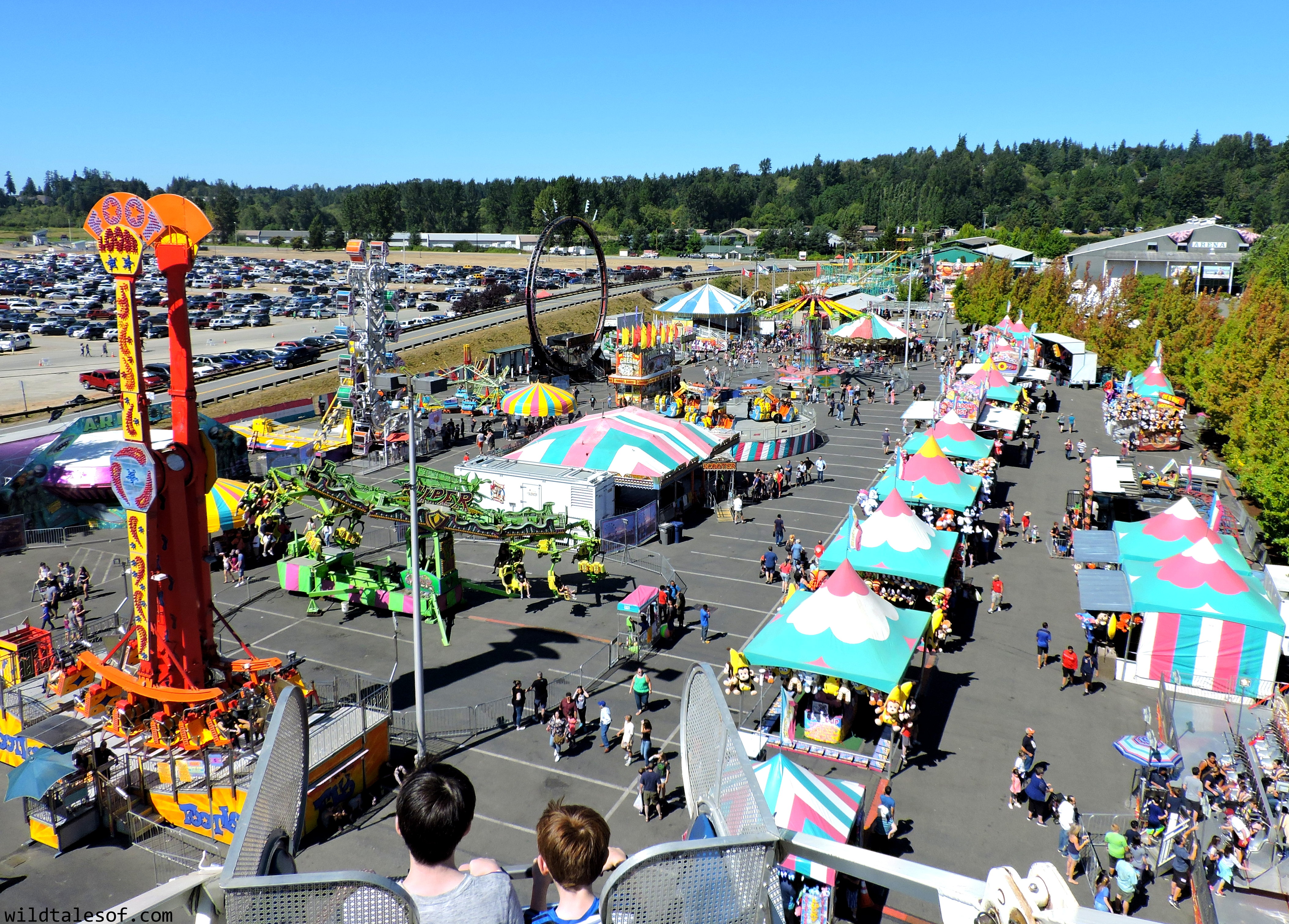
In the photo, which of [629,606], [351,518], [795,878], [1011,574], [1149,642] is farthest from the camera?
[1011,574]

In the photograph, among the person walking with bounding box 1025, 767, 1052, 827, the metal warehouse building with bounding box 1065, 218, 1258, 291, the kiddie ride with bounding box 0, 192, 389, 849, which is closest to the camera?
the kiddie ride with bounding box 0, 192, 389, 849

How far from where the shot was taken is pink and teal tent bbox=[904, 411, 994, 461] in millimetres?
31719

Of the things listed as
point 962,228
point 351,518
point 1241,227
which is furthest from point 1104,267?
point 351,518

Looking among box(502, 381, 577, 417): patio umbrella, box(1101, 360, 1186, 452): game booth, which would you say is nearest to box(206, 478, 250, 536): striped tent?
box(502, 381, 577, 417): patio umbrella

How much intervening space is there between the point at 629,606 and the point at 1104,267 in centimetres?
9267

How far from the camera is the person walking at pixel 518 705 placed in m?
17.7

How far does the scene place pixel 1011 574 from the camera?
26516mm

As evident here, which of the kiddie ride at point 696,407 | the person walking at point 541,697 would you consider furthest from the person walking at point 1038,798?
the kiddie ride at point 696,407

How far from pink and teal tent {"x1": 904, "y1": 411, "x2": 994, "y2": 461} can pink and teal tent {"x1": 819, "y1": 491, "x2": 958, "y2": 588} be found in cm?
872

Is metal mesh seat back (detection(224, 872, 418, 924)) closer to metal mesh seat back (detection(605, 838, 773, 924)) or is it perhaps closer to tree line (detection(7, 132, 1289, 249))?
metal mesh seat back (detection(605, 838, 773, 924))

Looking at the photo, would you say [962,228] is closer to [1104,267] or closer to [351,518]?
[1104,267]

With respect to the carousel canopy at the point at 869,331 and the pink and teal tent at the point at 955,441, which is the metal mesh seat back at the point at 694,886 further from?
the carousel canopy at the point at 869,331

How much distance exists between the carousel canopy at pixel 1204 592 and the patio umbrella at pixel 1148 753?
428 cm

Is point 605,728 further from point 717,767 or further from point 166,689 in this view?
point 717,767
